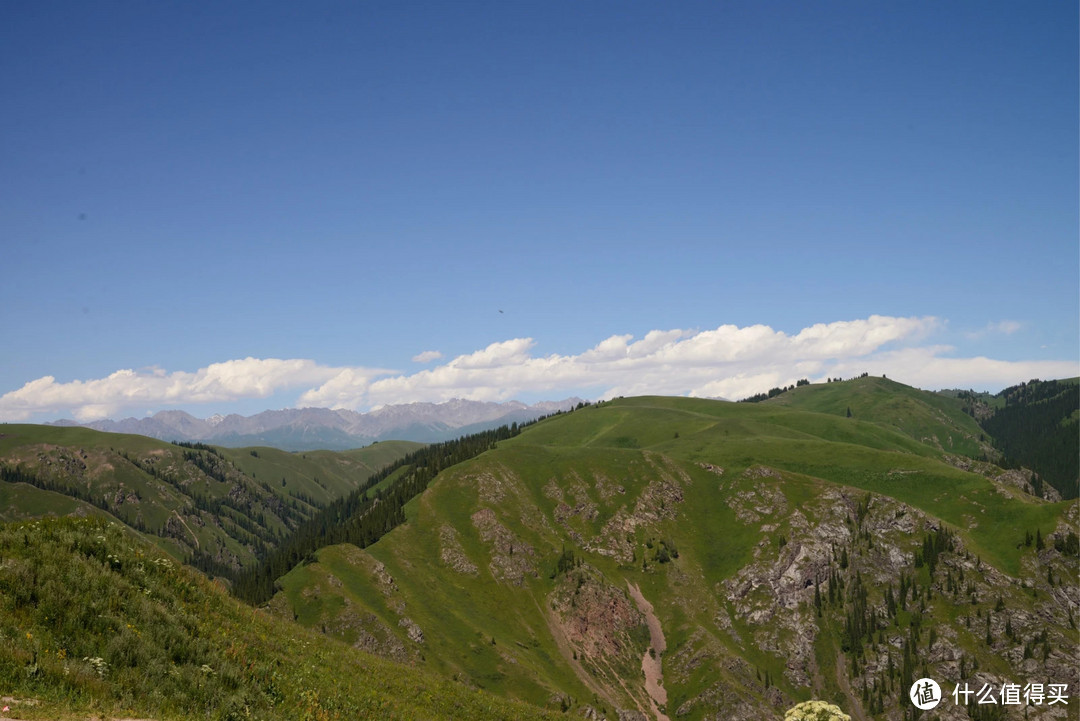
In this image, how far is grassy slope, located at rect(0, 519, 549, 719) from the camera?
850 inches

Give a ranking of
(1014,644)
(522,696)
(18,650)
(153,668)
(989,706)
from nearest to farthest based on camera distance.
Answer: (18,650) → (153,668) → (522,696) → (989,706) → (1014,644)

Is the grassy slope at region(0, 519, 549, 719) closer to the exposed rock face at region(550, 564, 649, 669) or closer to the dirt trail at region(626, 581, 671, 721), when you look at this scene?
the dirt trail at region(626, 581, 671, 721)

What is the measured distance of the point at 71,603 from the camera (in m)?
25.9

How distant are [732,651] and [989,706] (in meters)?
67.3

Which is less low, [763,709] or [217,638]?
[217,638]

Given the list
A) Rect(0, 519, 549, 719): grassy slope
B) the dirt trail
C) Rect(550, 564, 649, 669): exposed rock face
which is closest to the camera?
Rect(0, 519, 549, 719): grassy slope

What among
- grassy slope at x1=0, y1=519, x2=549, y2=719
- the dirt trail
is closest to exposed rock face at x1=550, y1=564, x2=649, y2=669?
the dirt trail

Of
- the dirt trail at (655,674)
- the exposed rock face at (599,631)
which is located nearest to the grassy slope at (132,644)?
the dirt trail at (655,674)

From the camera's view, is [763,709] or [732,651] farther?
[732,651]

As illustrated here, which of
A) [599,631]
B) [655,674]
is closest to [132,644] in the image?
[599,631]

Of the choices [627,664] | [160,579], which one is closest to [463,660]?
[627,664]

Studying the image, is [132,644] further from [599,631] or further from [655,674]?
[655,674]

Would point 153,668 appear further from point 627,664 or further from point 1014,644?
point 1014,644

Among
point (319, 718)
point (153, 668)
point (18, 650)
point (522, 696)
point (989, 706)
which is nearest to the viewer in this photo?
point (18, 650)
